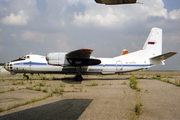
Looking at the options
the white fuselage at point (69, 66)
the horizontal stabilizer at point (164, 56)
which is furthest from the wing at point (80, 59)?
the horizontal stabilizer at point (164, 56)

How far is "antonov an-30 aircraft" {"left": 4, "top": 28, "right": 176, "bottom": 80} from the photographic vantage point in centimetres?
1433

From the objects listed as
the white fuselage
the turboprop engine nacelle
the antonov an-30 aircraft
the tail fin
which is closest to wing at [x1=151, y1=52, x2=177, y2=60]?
the antonov an-30 aircraft

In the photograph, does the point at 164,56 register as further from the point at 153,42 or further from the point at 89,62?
the point at 89,62

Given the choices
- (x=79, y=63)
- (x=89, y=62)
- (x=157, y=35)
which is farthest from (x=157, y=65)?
(x=79, y=63)

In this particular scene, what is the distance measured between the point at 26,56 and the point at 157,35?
15.5 metres

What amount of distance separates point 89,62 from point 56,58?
343 cm

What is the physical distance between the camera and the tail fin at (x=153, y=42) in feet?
55.4

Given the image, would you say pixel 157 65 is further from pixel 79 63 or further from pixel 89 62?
pixel 79 63

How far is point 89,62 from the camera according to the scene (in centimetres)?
1497

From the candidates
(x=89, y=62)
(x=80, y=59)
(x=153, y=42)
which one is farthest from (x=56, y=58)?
(x=153, y=42)

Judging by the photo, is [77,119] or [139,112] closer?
[77,119]

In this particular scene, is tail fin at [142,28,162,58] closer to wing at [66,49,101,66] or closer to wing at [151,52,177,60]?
wing at [151,52,177,60]

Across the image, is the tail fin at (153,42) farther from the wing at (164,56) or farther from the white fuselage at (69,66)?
the white fuselage at (69,66)

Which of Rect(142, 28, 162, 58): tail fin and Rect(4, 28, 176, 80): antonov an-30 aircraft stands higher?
Rect(142, 28, 162, 58): tail fin
